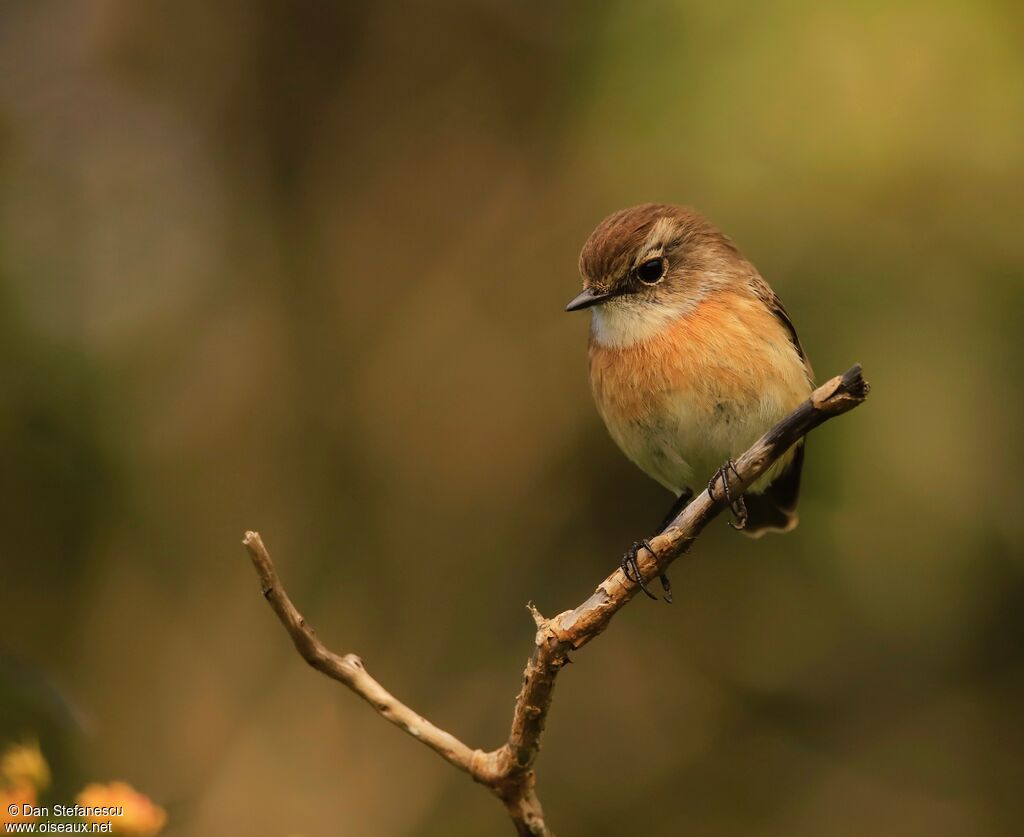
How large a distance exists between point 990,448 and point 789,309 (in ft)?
3.32

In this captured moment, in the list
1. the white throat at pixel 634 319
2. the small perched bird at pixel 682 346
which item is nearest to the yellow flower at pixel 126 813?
the small perched bird at pixel 682 346

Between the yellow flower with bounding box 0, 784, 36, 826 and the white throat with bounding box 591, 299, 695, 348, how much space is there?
8.20 feet

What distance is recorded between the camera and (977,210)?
5125 millimetres

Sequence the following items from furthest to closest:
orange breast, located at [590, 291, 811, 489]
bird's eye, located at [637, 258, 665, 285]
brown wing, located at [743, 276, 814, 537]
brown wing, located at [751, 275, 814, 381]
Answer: brown wing, located at [743, 276, 814, 537]
brown wing, located at [751, 275, 814, 381]
bird's eye, located at [637, 258, 665, 285]
orange breast, located at [590, 291, 811, 489]

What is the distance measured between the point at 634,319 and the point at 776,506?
3.68 feet

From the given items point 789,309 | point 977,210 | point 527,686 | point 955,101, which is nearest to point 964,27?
point 955,101

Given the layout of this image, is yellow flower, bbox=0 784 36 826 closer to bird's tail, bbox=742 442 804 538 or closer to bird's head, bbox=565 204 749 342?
bird's head, bbox=565 204 749 342

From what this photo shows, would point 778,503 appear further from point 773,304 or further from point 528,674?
point 528,674

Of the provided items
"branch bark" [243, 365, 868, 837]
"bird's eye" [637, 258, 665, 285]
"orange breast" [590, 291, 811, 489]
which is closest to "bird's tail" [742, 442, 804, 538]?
"orange breast" [590, 291, 811, 489]

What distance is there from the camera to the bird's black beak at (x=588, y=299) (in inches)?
165

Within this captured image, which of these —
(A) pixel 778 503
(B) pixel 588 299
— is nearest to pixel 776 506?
(A) pixel 778 503

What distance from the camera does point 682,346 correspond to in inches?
161

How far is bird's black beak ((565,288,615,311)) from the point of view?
420 cm

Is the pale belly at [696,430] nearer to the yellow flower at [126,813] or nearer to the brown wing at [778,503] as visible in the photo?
the brown wing at [778,503]
